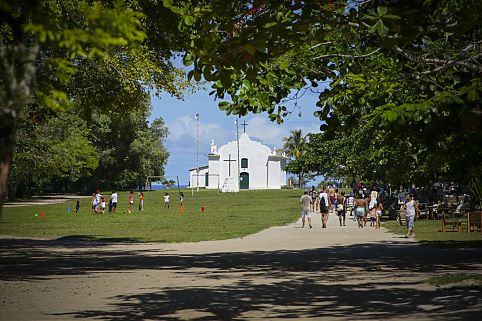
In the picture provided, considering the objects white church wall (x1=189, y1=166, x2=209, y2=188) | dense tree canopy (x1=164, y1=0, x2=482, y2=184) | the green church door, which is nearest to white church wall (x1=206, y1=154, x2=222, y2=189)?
the green church door

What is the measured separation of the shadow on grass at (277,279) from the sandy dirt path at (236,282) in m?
0.02

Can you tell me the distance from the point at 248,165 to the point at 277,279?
114 meters

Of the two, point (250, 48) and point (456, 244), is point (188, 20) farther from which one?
point (456, 244)

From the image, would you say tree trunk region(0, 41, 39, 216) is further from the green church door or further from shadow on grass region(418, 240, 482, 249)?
the green church door

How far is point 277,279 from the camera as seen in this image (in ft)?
49.2

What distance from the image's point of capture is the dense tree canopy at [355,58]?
9.36 meters

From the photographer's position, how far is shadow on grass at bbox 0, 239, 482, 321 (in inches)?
429

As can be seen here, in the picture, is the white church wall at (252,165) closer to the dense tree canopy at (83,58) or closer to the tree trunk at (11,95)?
the dense tree canopy at (83,58)

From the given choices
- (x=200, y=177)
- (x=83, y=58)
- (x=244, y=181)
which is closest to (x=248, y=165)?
(x=244, y=181)

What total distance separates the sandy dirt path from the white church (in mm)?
103240

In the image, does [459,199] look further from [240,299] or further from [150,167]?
[150,167]

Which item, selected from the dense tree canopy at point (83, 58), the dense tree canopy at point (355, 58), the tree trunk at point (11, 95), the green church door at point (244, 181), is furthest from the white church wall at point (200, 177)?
the tree trunk at point (11, 95)

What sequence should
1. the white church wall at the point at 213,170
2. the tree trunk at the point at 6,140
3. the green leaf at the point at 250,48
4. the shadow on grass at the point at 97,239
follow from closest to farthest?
1. the tree trunk at the point at 6,140
2. the green leaf at the point at 250,48
3. the shadow on grass at the point at 97,239
4. the white church wall at the point at 213,170

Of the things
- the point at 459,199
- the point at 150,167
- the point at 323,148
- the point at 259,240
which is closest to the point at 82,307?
the point at 259,240
